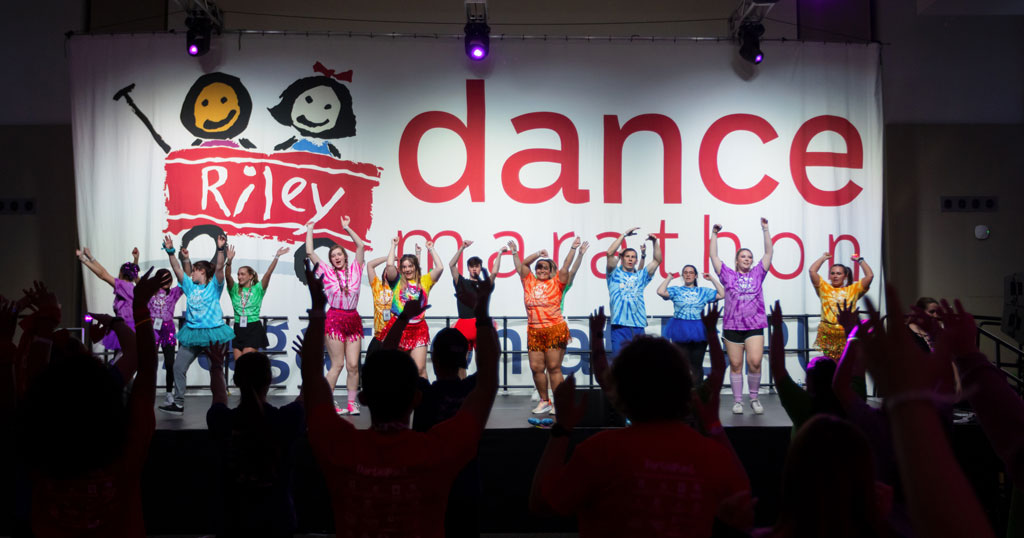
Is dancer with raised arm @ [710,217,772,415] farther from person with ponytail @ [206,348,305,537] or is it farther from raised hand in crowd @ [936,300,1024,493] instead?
raised hand in crowd @ [936,300,1024,493]

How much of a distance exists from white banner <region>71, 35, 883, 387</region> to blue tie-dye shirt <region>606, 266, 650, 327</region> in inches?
59.3

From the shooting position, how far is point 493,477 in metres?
4.36

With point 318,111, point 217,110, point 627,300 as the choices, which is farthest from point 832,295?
point 217,110

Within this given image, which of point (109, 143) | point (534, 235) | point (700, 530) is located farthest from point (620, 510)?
point (109, 143)

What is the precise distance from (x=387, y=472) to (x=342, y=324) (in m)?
4.91

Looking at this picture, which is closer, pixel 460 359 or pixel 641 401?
pixel 641 401

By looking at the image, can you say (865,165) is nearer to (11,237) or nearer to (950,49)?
(950,49)

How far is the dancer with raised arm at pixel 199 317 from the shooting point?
6172 mm

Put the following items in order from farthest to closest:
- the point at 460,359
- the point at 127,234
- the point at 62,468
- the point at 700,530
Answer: the point at 127,234 < the point at 460,359 < the point at 62,468 < the point at 700,530

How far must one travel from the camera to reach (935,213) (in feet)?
26.8

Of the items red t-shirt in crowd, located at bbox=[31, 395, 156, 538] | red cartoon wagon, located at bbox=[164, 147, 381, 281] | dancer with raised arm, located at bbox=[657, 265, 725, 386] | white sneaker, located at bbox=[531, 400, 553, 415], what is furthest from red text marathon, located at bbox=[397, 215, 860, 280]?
red t-shirt in crowd, located at bbox=[31, 395, 156, 538]

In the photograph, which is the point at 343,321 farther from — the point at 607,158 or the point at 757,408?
the point at 757,408

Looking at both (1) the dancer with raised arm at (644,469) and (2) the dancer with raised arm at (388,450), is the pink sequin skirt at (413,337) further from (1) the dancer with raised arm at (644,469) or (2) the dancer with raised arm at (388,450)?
(1) the dancer with raised arm at (644,469)

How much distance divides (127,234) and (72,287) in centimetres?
115
